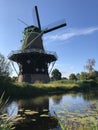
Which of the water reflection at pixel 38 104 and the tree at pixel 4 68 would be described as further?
the tree at pixel 4 68

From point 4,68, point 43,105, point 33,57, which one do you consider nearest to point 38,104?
point 43,105

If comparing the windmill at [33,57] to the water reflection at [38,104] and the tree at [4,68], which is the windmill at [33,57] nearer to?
the tree at [4,68]

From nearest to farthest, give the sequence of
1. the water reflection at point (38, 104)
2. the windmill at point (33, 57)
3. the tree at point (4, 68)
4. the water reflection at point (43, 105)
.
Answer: the water reflection at point (43, 105), the water reflection at point (38, 104), the tree at point (4, 68), the windmill at point (33, 57)

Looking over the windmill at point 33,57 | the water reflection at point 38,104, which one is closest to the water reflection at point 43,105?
the water reflection at point 38,104

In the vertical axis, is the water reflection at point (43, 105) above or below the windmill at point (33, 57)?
below

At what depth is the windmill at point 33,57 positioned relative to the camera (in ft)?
104

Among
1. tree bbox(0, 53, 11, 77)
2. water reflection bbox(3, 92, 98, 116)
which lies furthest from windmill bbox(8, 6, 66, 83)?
water reflection bbox(3, 92, 98, 116)

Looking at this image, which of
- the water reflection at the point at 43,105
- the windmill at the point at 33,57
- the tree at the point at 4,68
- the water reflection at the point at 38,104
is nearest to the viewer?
the water reflection at the point at 43,105

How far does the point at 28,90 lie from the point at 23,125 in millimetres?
14961

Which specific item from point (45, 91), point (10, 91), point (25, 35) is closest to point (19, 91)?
point (10, 91)

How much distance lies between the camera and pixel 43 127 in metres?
7.82

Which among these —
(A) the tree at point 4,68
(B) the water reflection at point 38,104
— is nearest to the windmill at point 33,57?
(A) the tree at point 4,68

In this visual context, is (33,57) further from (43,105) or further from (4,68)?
(43,105)

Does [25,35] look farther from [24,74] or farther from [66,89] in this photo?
[66,89]
